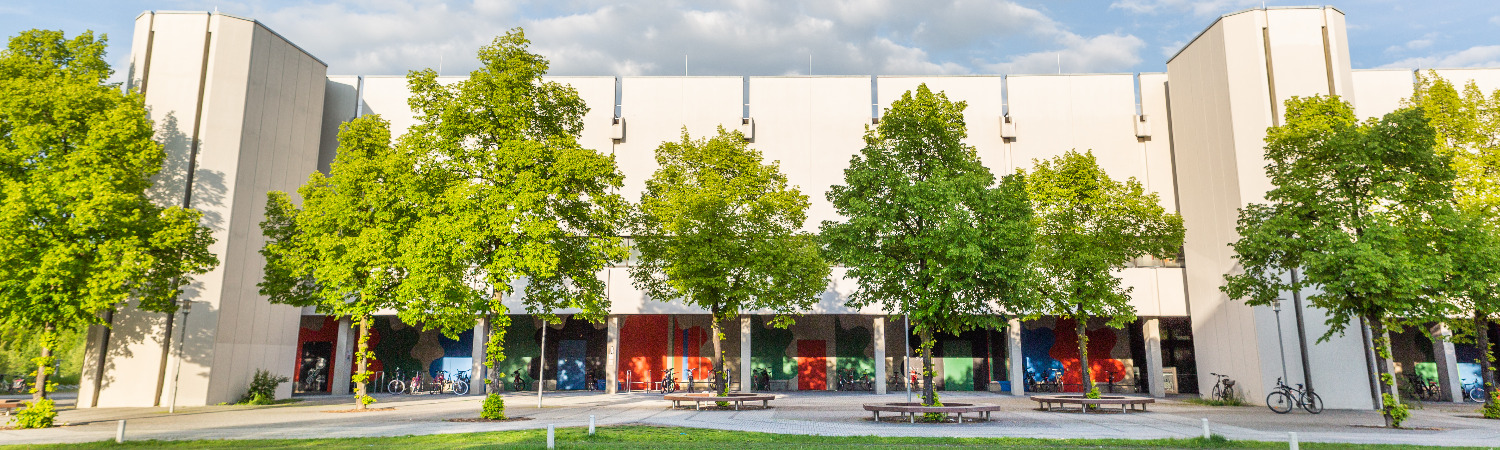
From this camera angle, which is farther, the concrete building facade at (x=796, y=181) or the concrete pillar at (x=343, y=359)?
the concrete pillar at (x=343, y=359)

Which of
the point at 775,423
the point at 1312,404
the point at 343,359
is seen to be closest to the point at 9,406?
the point at 343,359

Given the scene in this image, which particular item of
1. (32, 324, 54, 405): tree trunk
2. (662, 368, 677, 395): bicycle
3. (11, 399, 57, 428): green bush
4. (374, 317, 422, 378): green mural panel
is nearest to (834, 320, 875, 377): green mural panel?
(662, 368, 677, 395): bicycle

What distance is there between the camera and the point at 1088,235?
2394cm

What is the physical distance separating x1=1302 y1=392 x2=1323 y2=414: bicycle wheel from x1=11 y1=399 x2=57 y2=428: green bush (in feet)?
107

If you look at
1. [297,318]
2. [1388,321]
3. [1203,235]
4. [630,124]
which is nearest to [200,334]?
[297,318]

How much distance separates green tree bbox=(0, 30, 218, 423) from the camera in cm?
1872

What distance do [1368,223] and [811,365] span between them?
2126 centimetres

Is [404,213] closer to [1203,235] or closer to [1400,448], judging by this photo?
[1400,448]

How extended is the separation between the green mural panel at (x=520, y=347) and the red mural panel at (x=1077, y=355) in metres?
23.0

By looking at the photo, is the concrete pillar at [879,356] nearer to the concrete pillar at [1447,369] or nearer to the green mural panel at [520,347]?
the green mural panel at [520,347]

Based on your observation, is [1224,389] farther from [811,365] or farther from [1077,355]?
[811,365]

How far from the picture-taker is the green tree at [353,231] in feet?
63.9

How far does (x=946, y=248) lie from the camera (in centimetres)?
1708

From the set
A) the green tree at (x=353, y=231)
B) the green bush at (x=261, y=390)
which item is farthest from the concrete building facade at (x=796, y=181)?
the green tree at (x=353, y=231)
